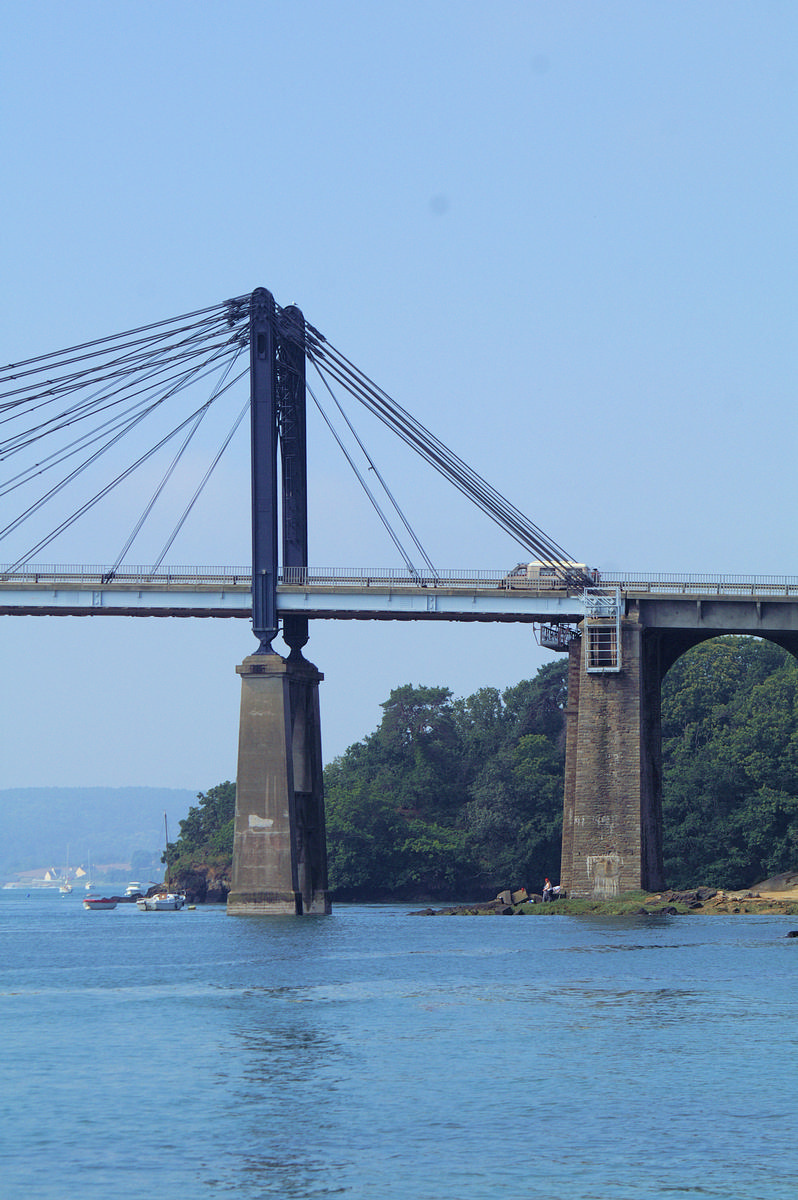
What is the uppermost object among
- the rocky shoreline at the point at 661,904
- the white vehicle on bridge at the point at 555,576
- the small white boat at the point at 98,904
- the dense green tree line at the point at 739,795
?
the white vehicle on bridge at the point at 555,576

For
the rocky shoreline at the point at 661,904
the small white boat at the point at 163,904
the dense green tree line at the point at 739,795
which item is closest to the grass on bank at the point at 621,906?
the rocky shoreline at the point at 661,904

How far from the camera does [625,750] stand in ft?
276

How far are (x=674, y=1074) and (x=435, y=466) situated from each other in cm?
5512

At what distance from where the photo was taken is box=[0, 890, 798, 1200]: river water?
1019 inches

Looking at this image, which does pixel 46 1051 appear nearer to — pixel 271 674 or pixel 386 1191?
pixel 386 1191

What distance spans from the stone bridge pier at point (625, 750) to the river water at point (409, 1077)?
19.3 metres

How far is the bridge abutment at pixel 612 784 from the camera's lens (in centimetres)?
8350

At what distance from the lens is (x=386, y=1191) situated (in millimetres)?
24703

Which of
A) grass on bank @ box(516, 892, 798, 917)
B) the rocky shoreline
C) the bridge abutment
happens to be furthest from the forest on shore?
the bridge abutment

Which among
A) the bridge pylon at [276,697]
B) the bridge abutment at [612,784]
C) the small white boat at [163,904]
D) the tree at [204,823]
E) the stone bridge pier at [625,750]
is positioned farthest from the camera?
the tree at [204,823]

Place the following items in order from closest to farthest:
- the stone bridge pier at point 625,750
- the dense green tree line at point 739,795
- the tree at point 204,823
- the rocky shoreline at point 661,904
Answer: the rocky shoreline at point 661,904, the stone bridge pier at point 625,750, the dense green tree line at point 739,795, the tree at point 204,823

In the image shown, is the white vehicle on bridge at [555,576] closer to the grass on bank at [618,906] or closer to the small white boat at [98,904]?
the grass on bank at [618,906]

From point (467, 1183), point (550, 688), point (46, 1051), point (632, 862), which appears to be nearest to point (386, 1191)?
point (467, 1183)

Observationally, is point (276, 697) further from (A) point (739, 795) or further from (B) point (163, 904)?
(B) point (163, 904)
